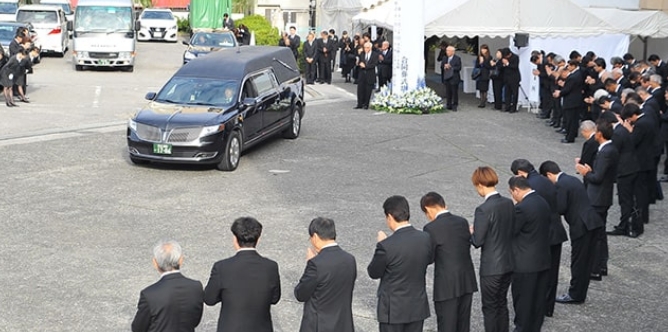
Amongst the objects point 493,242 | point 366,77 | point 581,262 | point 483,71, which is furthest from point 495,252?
point 483,71

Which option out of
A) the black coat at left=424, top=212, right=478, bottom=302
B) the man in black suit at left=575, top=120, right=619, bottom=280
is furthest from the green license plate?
the black coat at left=424, top=212, right=478, bottom=302

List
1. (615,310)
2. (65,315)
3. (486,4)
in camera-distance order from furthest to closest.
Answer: (486,4)
(615,310)
(65,315)

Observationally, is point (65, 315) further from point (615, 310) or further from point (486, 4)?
point (486, 4)

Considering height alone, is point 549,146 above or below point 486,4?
below

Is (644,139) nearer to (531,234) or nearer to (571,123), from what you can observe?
(531,234)

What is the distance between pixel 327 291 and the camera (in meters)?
6.27

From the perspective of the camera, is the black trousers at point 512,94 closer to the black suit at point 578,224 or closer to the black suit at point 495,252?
the black suit at point 578,224

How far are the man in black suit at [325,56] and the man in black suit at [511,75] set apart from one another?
7348 mm

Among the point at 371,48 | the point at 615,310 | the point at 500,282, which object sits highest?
the point at 371,48

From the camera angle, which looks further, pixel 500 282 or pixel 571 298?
pixel 571 298

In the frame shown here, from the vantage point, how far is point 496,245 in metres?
7.66

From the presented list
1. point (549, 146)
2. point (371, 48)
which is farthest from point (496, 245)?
point (371, 48)

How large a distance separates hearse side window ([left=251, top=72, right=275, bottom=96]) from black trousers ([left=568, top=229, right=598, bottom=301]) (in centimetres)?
883

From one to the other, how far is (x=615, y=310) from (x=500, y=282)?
1.91m
